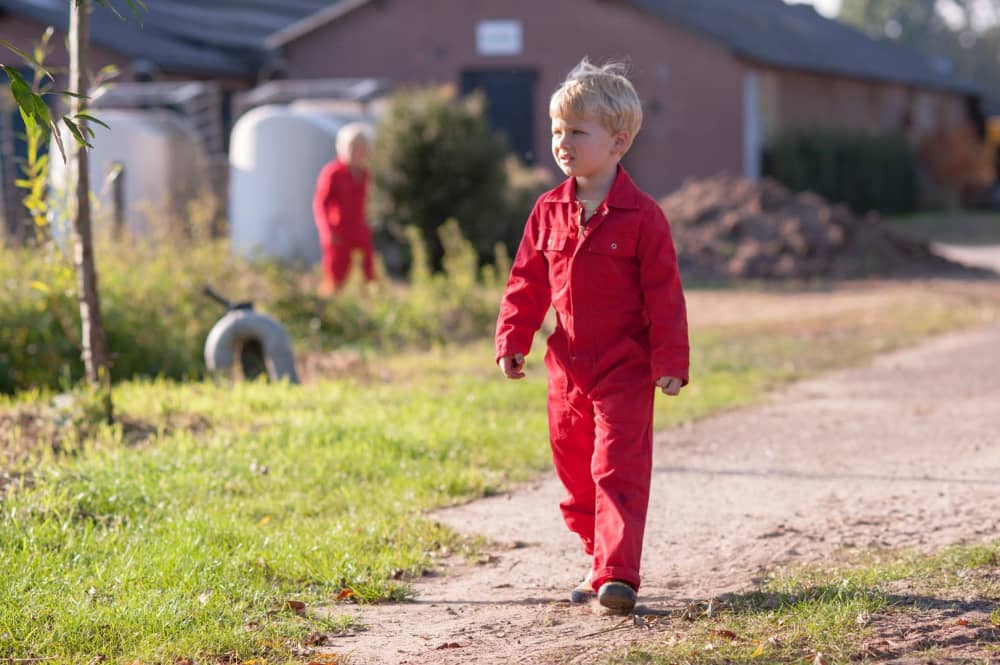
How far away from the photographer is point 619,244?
4.54m

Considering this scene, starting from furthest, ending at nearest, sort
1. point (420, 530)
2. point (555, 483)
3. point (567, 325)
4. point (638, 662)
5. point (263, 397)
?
point (263, 397) < point (555, 483) < point (420, 530) < point (567, 325) < point (638, 662)

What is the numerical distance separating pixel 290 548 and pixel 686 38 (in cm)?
2356

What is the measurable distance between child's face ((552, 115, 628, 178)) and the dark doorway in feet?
77.2

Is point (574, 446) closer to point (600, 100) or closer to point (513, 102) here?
point (600, 100)

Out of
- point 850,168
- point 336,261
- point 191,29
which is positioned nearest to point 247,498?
point 336,261

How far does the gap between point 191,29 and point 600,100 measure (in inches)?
1048

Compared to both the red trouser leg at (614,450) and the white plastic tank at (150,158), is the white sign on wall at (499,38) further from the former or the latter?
the red trouser leg at (614,450)

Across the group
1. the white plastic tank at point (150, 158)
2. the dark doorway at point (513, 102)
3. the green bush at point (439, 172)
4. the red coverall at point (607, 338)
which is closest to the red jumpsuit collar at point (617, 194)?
the red coverall at point (607, 338)

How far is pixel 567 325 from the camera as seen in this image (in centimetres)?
463

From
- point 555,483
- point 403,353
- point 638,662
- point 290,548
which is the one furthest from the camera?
point 403,353

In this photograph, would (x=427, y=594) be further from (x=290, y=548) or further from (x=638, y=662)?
(x=638, y=662)

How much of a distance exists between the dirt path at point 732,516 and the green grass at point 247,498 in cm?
26

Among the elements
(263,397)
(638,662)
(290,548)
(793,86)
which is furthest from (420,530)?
(793,86)

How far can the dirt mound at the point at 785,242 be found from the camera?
18.1m
